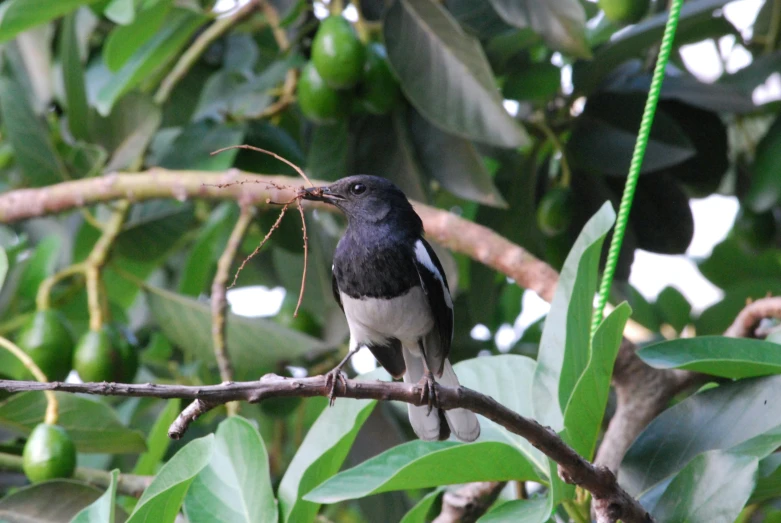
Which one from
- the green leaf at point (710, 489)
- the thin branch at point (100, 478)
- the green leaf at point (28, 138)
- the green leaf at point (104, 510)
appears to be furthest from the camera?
the green leaf at point (28, 138)

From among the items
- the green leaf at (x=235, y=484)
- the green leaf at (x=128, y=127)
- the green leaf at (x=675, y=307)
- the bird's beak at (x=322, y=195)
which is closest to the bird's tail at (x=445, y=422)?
the green leaf at (x=235, y=484)

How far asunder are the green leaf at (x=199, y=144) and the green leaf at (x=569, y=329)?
1.46 m

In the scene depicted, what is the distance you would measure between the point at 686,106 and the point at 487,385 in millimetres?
1564

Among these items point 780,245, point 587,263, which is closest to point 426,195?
point 587,263

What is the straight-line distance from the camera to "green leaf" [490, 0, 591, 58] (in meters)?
2.32

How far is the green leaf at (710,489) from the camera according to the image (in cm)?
134

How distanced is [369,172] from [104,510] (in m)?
1.46

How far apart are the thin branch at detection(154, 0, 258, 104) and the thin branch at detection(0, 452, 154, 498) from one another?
128 centimetres

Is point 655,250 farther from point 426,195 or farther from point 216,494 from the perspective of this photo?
point 216,494

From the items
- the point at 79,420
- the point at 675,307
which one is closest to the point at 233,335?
the point at 79,420

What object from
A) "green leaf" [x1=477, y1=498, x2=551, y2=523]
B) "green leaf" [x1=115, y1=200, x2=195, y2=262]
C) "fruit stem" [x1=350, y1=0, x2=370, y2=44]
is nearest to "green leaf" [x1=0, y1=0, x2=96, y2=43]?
"green leaf" [x1=115, y1=200, x2=195, y2=262]

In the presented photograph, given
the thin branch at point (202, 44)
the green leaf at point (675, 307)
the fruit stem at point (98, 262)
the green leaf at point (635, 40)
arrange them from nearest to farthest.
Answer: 1. the fruit stem at point (98, 262)
2. the green leaf at point (635, 40)
3. the thin branch at point (202, 44)
4. the green leaf at point (675, 307)

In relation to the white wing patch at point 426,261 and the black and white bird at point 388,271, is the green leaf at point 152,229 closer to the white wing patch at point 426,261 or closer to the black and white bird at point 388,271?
the black and white bird at point 388,271

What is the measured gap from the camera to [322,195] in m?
1.84
